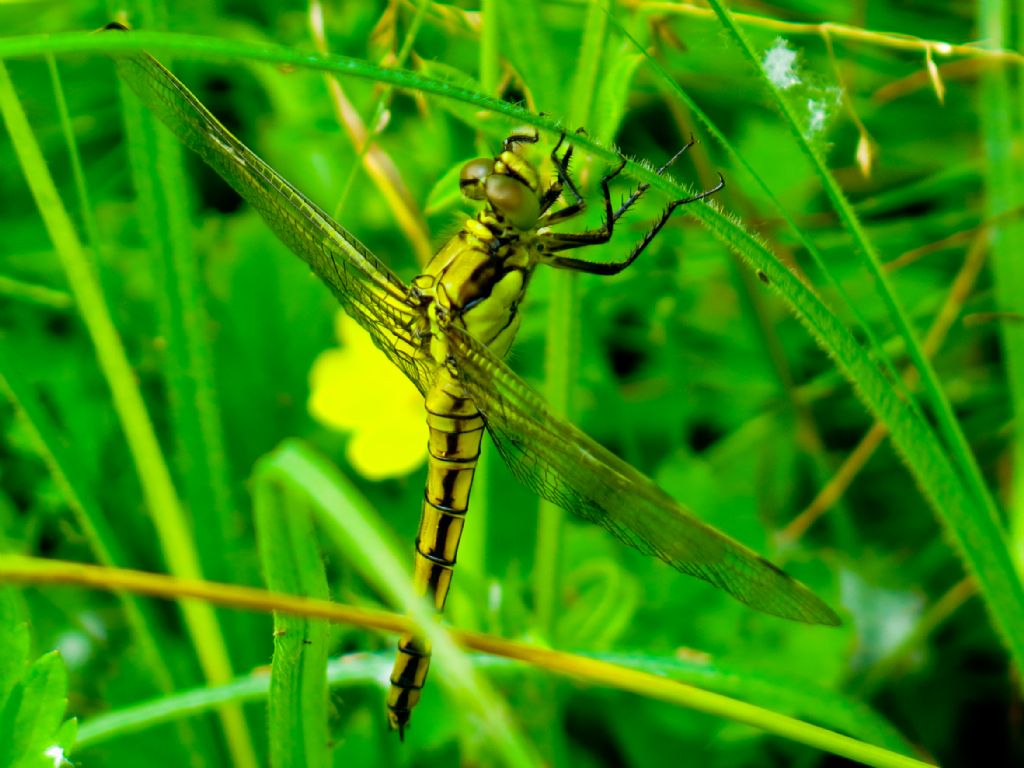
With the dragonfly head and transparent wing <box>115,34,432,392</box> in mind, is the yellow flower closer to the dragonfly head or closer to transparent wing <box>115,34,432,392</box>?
transparent wing <box>115,34,432,392</box>

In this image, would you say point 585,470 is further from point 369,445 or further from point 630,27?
point 369,445

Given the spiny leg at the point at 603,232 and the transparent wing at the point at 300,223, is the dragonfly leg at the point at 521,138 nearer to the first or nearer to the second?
the spiny leg at the point at 603,232

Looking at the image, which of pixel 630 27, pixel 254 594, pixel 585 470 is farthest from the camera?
pixel 630 27

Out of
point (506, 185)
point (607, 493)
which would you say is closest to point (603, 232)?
point (506, 185)

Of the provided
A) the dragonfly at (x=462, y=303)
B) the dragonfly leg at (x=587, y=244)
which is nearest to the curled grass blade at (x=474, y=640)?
the dragonfly at (x=462, y=303)

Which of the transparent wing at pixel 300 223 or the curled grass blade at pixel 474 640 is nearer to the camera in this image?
the curled grass blade at pixel 474 640

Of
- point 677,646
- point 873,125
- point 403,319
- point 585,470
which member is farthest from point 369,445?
point 873,125
